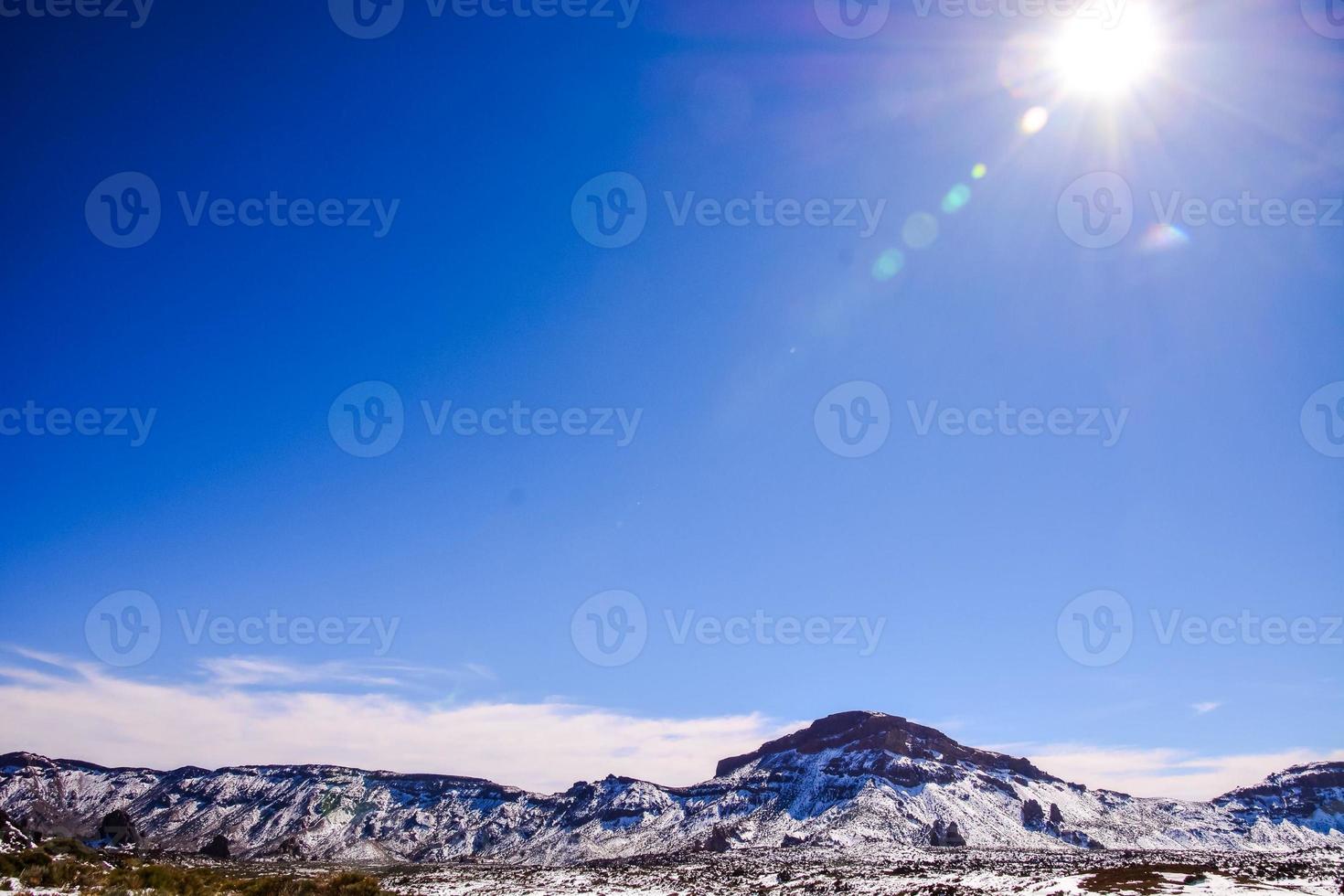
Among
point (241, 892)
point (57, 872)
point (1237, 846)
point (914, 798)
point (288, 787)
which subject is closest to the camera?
point (57, 872)

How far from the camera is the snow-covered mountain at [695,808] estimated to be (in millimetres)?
117438

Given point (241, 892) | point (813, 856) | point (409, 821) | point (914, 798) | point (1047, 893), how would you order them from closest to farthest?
point (241, 892)
point (1047, 893)
point (813, 856)
point (914, 798)
point (409, 821)

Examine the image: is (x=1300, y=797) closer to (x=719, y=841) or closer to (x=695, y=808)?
(x=695, y=808)

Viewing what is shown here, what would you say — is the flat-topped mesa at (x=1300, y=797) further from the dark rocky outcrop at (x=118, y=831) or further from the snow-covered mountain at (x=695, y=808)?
the dark rocky outcrop at (x=118, y=831)

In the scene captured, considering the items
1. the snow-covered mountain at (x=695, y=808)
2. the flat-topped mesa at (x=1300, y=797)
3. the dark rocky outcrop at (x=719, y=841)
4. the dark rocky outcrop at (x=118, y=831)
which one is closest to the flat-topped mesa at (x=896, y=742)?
the snow-covered mountain at (x=695, y=808)

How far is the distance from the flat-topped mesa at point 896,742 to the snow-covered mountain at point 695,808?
21.7 inches

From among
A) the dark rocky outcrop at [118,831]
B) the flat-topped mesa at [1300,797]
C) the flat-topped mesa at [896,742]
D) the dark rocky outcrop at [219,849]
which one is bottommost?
the dark rocky outcrop at [219,849]

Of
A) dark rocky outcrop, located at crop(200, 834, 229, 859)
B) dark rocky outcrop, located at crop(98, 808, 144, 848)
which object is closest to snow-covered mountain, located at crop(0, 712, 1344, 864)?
dark rocky outcrop, located at crop(200, 834, 229, 859)

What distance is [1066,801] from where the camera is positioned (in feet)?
479

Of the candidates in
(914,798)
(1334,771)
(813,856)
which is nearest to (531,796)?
(914,798)

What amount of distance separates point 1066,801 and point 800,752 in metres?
57.0

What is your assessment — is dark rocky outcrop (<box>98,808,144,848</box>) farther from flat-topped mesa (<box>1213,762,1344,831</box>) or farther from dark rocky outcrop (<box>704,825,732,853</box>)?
flat-topped mesa (<box>1213,762,1344,831</box>)

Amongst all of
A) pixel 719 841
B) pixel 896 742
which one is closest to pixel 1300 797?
pixel 896 742

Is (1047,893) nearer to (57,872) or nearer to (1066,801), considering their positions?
(57,872)
